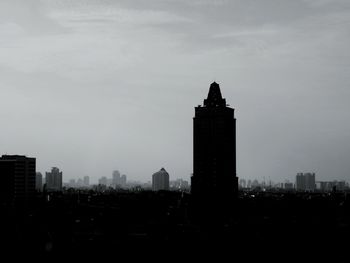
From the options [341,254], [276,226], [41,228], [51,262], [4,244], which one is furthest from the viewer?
[276,226]

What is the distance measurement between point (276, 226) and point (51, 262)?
84715mm

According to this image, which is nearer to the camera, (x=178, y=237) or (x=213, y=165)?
(x=178, y=237)

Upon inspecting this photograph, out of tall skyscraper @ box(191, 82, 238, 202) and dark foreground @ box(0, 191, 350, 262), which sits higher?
tall skyscraper @ box(191, 82, 238, 202)

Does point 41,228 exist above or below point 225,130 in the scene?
below

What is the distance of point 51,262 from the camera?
101 m

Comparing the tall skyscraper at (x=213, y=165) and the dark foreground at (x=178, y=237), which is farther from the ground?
the tall skyscraper at (x=213, y=165)

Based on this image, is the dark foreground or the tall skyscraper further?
the tall skyscraper

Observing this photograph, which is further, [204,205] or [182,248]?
[204,205]

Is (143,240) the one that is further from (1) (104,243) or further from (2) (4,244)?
(2) (4,244)

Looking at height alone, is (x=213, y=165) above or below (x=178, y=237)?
above

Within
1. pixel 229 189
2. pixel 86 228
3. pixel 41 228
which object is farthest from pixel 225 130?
pixel 41 228

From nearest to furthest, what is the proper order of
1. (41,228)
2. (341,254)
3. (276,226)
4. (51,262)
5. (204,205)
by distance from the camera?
1. (51,262)
2. (341,254)
3. (41,228)
4. (276,226)
5. (204,205)

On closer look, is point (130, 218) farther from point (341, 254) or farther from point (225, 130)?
point (341, 254)

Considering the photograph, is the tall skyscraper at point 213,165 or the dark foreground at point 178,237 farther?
the tall skyscraper at point 213,165
